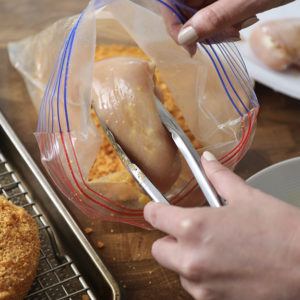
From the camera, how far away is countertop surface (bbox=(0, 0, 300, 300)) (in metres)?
0.87

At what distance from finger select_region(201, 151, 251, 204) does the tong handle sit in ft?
0.09

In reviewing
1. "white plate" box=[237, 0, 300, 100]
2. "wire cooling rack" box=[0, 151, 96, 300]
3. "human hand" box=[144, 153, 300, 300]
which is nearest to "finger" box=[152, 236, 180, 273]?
"human hand" box=[144, 153, 300, 300]

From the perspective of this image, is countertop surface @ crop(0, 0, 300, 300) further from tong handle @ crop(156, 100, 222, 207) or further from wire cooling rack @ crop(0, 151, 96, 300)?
tong handle @ crop(156, 100, 222, 207)

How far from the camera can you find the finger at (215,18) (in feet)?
2.44

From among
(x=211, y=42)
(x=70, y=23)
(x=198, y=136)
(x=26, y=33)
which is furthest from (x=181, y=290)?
(x=26, y=33)

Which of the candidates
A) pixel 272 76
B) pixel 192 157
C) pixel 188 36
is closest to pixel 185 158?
pixel 192 157

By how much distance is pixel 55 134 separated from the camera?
85 centimetres

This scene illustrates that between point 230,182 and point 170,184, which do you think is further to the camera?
point 170,184

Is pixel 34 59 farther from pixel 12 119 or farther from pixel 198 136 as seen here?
pixel 198 136

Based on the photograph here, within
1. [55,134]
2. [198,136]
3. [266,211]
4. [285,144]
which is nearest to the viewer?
[266,211]

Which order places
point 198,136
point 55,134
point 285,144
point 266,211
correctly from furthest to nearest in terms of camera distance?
point 285,144 → point 198,136 → point 55,134 → point 266,211

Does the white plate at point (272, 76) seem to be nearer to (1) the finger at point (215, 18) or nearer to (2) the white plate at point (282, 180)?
(2) the white plate at point (282, 180)

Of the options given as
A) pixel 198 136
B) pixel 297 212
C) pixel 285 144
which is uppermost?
pixel 297 212

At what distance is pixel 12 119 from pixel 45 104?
21 cm
